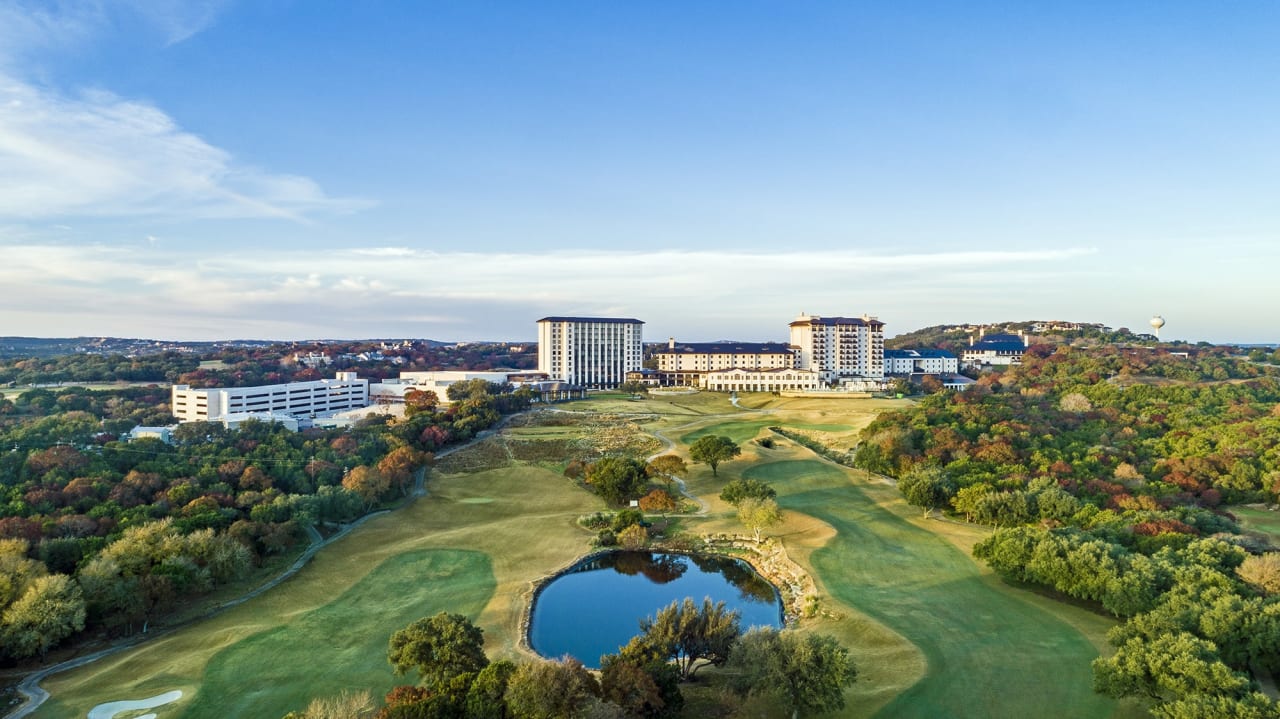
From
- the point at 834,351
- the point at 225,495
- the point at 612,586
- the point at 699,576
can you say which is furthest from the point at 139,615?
the point at 834,351

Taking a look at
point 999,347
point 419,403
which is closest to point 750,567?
point 419,403

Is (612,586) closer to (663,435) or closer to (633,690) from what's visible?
(633,690)

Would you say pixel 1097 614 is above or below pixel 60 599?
below

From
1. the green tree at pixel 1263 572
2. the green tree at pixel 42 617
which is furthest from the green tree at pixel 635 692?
the green tree at pixel 1263 572

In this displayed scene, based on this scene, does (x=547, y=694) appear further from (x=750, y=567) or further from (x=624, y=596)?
(x=750, y=567)

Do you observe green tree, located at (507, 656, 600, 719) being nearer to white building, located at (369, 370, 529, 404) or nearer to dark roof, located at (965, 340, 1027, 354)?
white building, located at (369, 370, 529, 404)

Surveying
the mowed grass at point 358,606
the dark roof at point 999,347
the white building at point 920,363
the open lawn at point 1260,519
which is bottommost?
the mowed grass at point 358,606

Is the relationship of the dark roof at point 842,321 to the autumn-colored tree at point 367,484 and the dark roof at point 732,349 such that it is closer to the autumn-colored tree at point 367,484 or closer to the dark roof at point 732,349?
the dark roof at point 732,349

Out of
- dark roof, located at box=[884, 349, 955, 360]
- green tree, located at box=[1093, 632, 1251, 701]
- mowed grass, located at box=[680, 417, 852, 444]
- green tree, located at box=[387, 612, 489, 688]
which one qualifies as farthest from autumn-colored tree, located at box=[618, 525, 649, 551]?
dark roof, located at box=[884, 349, 955, 360]
